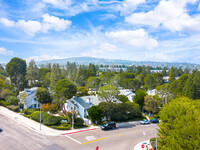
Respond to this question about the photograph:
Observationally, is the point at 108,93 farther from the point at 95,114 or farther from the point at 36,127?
the point at 36,127

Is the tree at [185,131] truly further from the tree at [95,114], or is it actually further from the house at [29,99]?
the house at [29,99]

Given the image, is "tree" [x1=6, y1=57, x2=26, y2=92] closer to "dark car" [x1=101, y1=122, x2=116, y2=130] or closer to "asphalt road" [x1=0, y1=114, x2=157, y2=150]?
"asphalt road" [x1=0, y1=114, x2=157, y2=150]

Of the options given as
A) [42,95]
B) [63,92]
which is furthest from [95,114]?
[42,95]

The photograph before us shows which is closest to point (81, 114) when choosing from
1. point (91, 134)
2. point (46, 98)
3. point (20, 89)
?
point (91, 134)

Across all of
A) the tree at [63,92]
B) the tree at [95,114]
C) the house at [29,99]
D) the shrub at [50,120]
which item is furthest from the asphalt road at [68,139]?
the house at [29,99]

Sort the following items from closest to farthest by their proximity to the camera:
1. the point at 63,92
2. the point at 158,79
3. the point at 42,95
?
the point at 63,92, the point at 42,95, the point at 158,79

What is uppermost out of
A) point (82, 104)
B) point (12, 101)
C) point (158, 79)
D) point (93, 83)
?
point (158, 79)
